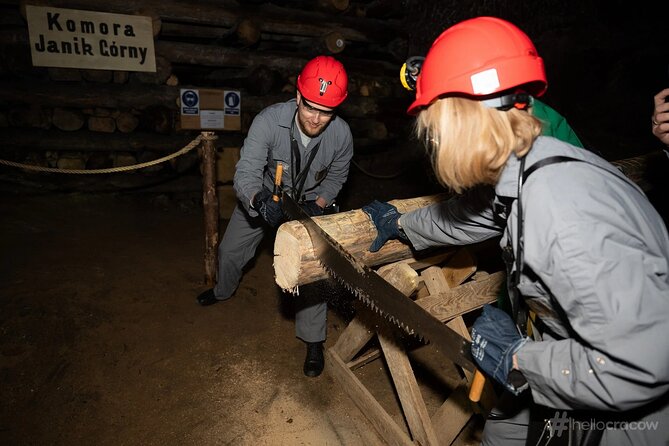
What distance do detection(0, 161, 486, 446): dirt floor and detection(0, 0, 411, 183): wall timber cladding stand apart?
1.75m

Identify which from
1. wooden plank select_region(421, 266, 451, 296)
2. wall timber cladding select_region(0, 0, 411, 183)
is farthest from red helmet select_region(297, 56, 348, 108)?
wall timber cladding select_region(0, 0, 411, 183)

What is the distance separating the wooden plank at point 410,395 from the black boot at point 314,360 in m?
1.07

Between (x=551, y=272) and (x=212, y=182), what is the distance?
12.8ft

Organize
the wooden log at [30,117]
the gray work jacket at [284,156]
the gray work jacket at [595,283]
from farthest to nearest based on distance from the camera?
the wooden log at [30,117], the gray work jacket at [284,156], the gray work jacket at [595,283]

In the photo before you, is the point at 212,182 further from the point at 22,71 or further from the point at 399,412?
the point at 22,71

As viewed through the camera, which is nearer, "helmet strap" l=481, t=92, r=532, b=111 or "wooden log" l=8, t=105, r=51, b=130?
"helmet strap" l=481, t=92, r=532, b=111

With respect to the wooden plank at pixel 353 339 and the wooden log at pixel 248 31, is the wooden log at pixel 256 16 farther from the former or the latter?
the wooden plank at pixel 353 339

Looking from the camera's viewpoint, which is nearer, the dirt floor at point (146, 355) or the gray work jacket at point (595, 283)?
the gray work jacket at point (595, 283)

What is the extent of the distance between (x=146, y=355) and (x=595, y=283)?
3844 millimetres

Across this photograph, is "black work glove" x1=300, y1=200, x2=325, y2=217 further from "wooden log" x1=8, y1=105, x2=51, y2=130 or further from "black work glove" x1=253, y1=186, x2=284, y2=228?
"wooden log" x1=8, y1=105, x2=51, y2=130

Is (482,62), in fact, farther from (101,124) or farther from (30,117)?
(30,117)

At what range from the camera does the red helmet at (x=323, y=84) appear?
3.34 m

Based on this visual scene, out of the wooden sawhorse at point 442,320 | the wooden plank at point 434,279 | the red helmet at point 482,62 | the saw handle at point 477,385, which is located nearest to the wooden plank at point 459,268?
the wooden sawhorse at point 442,320

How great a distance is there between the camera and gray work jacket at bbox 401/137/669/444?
49.9 inches
